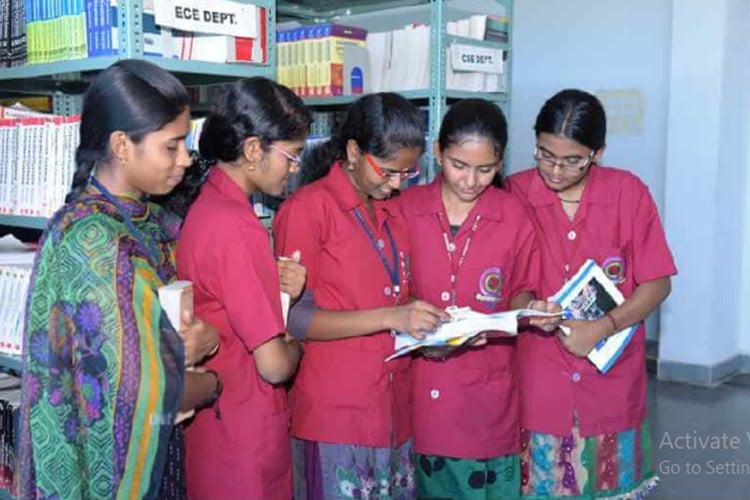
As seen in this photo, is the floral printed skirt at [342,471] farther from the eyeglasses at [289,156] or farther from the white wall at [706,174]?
the white wall at [706,174]

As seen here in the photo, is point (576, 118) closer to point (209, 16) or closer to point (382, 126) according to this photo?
point (382, 126)

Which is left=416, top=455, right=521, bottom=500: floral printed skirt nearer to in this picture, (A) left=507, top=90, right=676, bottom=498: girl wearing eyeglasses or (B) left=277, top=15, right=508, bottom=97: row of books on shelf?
(A) left=507, top=90, right=676, bottom=498: girl wearing eyeglasses

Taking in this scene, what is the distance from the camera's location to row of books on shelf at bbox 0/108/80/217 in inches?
90.7

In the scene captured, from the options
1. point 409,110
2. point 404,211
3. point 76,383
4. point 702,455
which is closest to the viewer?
point 76,383

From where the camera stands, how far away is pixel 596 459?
2236 millimetres

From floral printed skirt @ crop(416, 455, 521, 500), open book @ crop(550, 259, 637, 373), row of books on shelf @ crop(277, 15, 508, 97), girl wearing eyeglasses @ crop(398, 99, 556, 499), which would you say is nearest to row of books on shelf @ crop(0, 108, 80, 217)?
girl wearing eyeglasses @ crop(398, 99, 556, 499)

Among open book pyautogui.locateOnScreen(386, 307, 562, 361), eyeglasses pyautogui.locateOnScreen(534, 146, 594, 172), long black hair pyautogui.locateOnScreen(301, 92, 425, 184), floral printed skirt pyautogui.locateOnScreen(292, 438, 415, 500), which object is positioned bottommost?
floral printed skirt pyautogui.locateOnScreen(292, 438, 415, 500)

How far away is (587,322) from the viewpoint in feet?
7.15

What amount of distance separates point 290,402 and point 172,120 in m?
0.82

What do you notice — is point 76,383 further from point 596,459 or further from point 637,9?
point 637,9

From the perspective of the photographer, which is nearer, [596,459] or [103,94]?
[103,94]

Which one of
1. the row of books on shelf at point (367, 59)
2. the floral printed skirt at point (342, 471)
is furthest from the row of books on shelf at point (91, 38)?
the row of books on shelf at point (367, 59)

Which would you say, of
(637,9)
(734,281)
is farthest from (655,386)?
(637,9)

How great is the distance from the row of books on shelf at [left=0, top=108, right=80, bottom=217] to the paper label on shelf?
183 centimetres
